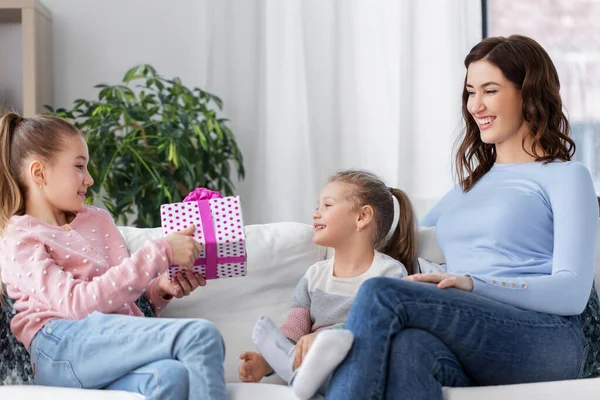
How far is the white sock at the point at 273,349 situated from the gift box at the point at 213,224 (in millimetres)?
139

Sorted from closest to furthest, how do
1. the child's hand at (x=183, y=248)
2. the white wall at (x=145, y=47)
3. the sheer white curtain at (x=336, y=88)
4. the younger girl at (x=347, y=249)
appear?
1. the child's hand at (x=183, y=248)
2. the younger girl at (x=347, y=249)
3. the sheer white curtain at (x=336, y=88)
4. the white wall at (x=145, y=47)

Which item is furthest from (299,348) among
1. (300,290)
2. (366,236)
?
(366,236)

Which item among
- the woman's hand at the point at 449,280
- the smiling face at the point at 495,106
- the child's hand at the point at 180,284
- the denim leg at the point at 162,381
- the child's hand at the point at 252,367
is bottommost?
the child's hand at the point at 252,367

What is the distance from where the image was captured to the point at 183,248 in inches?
65.4

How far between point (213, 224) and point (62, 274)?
33cm

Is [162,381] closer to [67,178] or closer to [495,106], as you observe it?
[67,178]

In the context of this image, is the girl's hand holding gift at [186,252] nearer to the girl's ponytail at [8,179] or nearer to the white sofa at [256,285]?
the white sofa at [256,285]

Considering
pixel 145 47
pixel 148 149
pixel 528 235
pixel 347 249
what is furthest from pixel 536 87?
pixel 145 47

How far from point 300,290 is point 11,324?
664 millimetres

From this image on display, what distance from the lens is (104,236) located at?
6.38 feet

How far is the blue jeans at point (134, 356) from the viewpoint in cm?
153

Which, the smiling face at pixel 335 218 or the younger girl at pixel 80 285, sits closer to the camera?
the younger girl at pixel 80 285

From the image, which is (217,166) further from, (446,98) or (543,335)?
(543,335)

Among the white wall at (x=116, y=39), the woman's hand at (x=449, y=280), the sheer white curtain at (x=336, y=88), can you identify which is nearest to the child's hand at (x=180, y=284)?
the woman's hand at (x=449, y=280)
